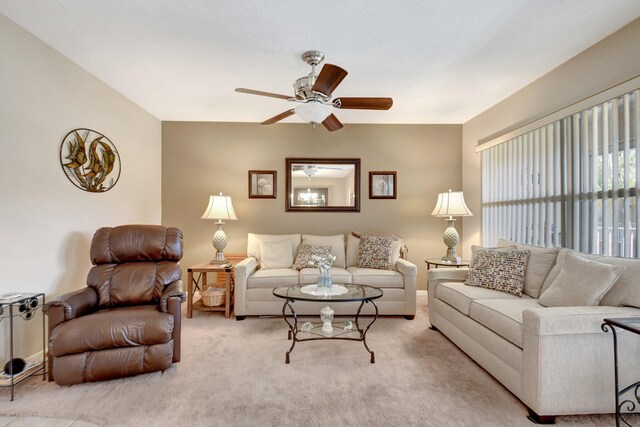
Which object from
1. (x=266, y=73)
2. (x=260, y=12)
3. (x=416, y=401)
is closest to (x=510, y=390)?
(x=416, y=401)

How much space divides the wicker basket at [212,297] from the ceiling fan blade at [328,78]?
104 inches

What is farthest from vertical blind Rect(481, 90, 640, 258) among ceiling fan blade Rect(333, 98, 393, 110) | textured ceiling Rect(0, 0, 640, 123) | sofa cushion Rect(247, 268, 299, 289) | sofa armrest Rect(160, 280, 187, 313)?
sofa armrest Rect(160, 280, 187, 313)

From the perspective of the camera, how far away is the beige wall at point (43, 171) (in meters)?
2.30

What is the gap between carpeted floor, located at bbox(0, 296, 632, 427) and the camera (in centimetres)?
184

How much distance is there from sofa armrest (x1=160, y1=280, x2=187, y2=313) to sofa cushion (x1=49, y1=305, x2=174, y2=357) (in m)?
0.06

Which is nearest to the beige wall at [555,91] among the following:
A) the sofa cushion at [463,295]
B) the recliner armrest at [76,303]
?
the sofa cushion at [463,295]

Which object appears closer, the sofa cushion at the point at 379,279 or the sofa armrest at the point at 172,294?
the sofa armrest at the point at 172,294

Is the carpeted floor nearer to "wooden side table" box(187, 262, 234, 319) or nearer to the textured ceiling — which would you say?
"wooden side table" box(187, 262, 234, 319)

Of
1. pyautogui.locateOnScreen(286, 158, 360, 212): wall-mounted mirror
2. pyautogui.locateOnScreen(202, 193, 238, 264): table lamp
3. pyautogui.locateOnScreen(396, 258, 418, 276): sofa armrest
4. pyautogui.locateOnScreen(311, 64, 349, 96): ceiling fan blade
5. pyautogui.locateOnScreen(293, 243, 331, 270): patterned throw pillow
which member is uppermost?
pyautogui.locateOnScreen(311, 64, 349, 96): ceiling fan blade

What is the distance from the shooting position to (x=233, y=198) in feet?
15.1

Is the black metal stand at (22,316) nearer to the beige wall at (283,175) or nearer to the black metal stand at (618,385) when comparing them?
the beige wall at (283,175)

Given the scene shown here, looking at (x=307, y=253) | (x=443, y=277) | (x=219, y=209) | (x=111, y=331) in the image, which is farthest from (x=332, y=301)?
(x=219, y=209)

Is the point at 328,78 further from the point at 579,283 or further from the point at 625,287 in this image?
the point at 625,287

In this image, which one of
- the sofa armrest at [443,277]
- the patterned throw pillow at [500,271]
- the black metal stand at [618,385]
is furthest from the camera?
the sofa armrest at [443,277]
